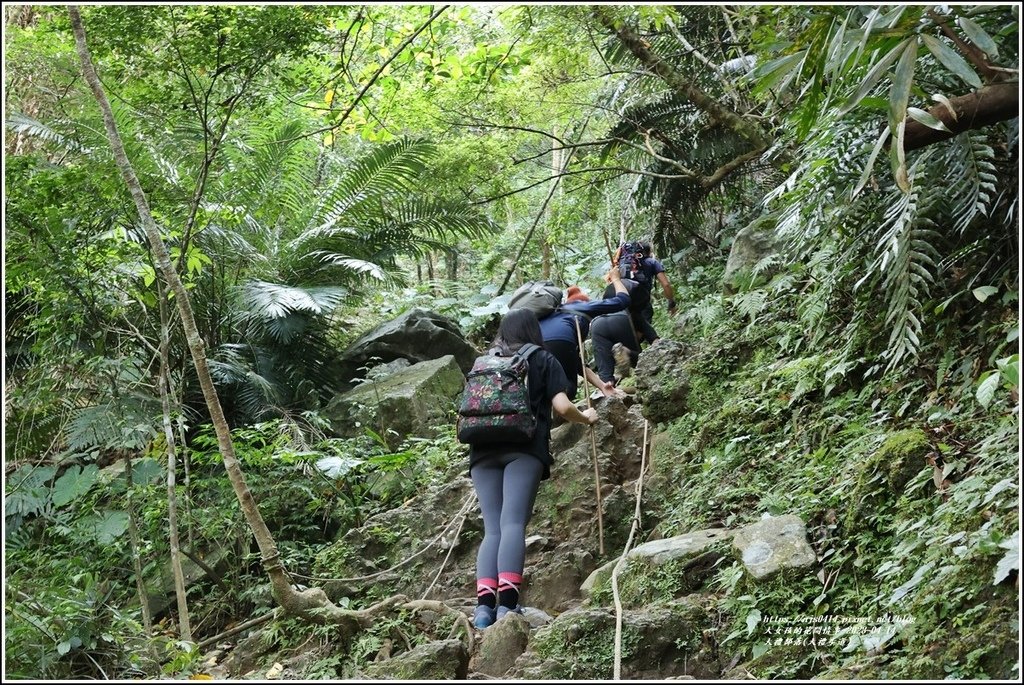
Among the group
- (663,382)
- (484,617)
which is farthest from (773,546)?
(663,382)

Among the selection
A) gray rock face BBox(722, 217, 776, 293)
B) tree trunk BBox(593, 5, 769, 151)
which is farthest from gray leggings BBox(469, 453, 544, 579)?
gray rock face BBox(722, 217, 776, 293)

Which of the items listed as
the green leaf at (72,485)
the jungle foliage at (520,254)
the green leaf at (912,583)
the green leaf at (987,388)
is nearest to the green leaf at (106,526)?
the jungle foliage at (520,254)

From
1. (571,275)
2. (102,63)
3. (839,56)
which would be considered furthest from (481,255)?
(839,56)

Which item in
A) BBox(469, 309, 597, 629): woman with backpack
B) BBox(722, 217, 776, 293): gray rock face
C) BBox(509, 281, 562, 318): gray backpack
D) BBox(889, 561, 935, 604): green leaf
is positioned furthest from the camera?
BBox(722, 217, 776, 293): gray rock face

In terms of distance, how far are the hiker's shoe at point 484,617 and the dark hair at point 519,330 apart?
4.74 ft

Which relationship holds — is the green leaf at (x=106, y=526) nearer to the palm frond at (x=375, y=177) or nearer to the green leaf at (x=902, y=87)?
the palm frond at (x=375, y=177)

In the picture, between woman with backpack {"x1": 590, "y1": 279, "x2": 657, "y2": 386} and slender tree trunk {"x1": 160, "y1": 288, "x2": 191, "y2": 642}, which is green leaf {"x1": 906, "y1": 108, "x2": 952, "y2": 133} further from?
woman with backpack {"x1": 590, "y1": 279, "x2": 657, "y2": 386}

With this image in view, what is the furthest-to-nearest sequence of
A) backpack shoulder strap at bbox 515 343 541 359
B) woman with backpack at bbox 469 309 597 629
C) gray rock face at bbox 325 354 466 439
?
gray rock face at bbox 325 354 466 439
backpack shoulder strap at bbox 515 343 541 359
woman with backpack at bbox 469 309 597 629

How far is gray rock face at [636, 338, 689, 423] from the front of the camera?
7.13 m

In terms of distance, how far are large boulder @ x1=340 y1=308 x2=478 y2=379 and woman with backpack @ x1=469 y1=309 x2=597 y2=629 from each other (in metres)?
6.33

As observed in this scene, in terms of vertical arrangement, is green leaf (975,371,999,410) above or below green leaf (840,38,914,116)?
below

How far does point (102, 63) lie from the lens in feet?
23.6

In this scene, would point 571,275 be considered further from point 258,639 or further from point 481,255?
point 258,639

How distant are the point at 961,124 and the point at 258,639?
4.79m
